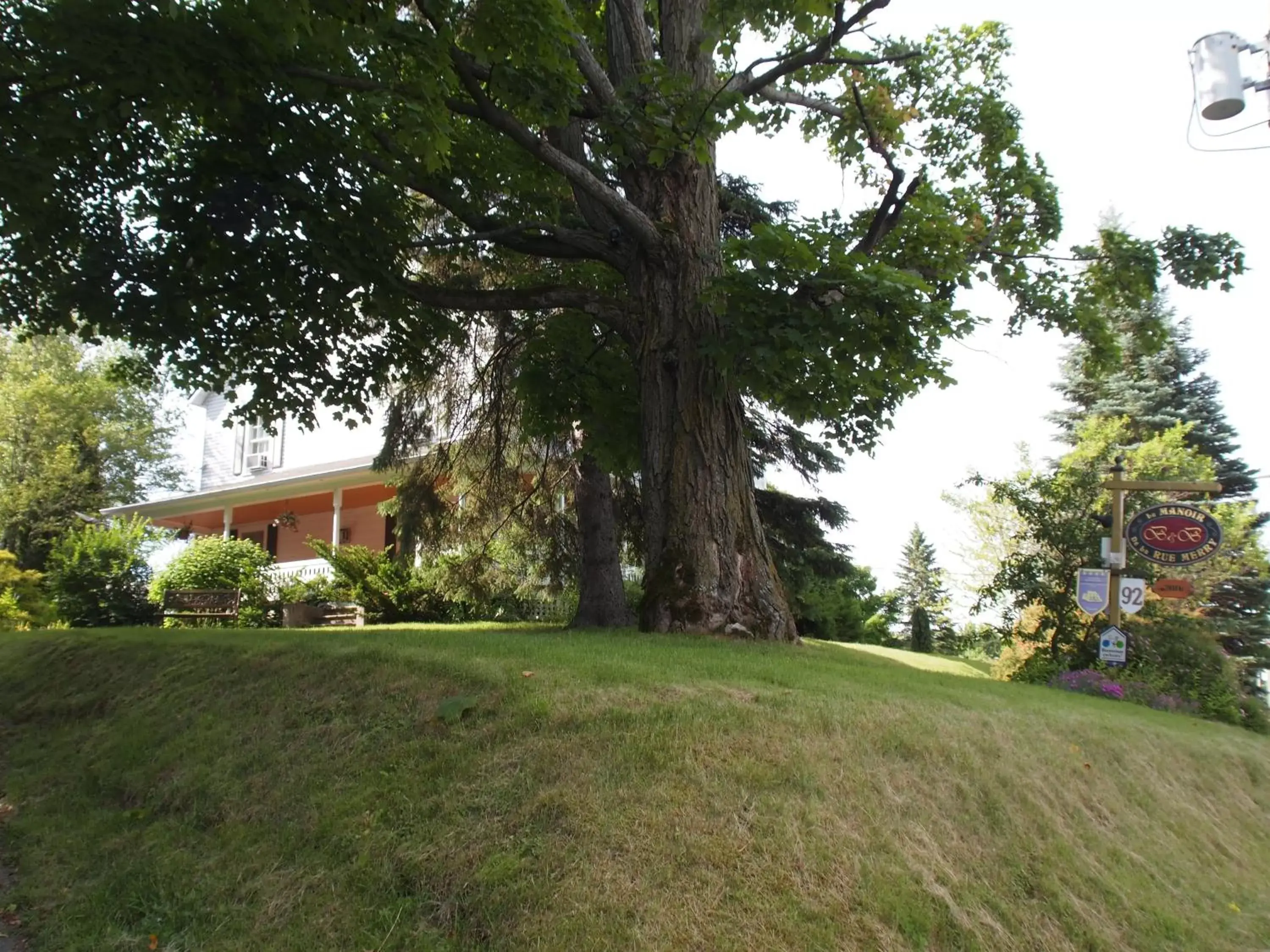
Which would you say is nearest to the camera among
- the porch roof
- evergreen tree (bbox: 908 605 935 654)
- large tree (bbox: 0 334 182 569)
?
the porch roof

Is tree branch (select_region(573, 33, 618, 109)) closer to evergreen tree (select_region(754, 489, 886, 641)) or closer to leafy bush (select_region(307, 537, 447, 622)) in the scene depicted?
evergreen tree (select_region(754, 489, 886, 641))

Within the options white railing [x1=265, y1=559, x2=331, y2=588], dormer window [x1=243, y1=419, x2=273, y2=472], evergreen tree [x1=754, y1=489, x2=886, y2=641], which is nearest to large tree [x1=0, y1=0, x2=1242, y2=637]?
evergreen tree [x1=754, y1=489, x2=886, y2=641]

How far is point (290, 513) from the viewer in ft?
79.9

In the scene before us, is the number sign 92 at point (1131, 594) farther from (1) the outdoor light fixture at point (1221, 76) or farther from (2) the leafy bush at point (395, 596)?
(2) the leafy bush at point (395, 596)

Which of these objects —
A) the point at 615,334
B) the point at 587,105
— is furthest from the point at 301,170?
the point at 615,334

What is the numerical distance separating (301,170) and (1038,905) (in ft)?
29.3

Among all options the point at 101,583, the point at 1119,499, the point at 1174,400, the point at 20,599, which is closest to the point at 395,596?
the point at 101,583

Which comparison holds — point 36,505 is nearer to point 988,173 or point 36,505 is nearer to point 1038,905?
point 988,173

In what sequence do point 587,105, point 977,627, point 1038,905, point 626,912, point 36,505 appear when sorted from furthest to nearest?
point 36,505 < point 977,627 < point 587,105 < point 1038,905 < point 626,912

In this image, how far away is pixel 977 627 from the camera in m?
18.9

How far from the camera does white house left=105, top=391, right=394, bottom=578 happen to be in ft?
74.1

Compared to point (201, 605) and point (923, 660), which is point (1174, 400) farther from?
point (201, 605)

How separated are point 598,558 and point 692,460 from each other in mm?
4028

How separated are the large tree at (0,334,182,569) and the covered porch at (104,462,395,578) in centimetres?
379
